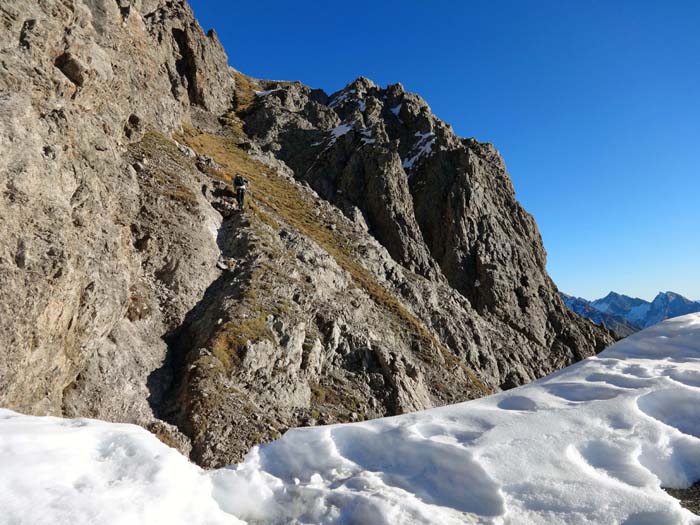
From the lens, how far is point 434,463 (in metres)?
5.74

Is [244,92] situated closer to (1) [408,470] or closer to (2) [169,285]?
(2) [169,285]

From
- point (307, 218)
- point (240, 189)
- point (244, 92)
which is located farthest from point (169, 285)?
point (244, 92)

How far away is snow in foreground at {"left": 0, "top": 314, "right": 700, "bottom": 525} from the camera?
4.58 metres

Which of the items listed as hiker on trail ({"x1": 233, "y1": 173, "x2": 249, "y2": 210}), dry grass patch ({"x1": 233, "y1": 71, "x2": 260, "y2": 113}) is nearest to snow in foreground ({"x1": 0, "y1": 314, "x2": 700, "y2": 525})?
hiker on trail ({"x1": 233, "y1": 173, "x2": 249, "y2": 210})

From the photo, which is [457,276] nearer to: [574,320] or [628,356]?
[574,320]

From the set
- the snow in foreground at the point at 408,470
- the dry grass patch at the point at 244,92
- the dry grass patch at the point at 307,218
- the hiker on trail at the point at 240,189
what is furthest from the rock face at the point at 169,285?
the dry grass patch at the point at 244,92

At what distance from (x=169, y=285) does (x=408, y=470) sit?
23003 millimetres

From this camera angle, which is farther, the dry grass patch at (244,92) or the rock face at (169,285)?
the dry grass patch at (244,92)

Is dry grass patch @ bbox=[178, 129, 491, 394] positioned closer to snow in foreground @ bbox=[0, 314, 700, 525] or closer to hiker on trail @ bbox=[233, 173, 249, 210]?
hiker on trail @ bbox=[233, 173, 249, 210]

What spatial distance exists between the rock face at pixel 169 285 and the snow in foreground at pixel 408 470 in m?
11.9

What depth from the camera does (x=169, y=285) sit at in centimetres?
2556

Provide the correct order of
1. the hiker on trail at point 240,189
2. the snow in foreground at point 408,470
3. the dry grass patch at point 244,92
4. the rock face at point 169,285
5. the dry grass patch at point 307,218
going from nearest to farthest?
the snow in foreground at point 408,470 < the rock face at point 169,285 < the hiker on trail at point 240,189 < the dry grass patch at point 307,218 < the dry grass patch at point 244,92

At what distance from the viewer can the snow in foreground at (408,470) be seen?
4582mm

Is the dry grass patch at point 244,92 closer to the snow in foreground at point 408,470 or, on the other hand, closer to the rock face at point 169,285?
the rock face at point 169,285
